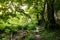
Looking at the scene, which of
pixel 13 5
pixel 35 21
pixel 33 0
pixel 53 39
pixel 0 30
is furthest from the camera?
pixel 35 21

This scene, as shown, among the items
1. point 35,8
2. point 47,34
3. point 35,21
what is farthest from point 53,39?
point 35,21

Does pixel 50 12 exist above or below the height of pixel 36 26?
above

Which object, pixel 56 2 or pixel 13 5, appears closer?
pixel 13 5

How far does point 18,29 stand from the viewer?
7512 millimetres

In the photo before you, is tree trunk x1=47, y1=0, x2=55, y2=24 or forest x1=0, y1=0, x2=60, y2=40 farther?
tree trunk x1=47, y1=0, x2=55, y2=24

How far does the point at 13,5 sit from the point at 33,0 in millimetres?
829

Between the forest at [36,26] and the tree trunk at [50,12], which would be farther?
the tree trunk at [50,12]

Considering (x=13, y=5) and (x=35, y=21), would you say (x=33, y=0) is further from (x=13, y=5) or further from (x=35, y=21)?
(x=35, y=21)

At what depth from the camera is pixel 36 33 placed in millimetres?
7016

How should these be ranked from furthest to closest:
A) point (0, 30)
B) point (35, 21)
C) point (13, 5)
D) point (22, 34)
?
point (35, 21) < point (0, 30) < point (22, 34) < point (13, 5)

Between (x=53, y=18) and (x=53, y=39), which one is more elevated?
(x=53, y=18)

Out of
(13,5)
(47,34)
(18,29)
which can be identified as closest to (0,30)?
(18,29)

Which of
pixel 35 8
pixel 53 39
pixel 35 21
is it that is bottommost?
pixel 53 39

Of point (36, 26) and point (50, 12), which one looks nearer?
point (50, 12)
